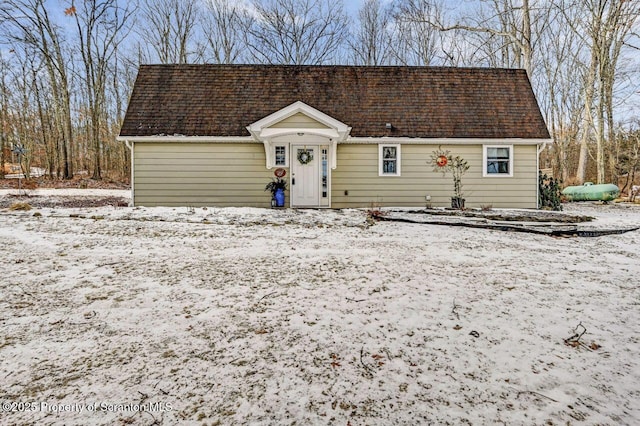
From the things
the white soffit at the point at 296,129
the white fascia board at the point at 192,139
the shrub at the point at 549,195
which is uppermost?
the white soffit at the point at 296,129

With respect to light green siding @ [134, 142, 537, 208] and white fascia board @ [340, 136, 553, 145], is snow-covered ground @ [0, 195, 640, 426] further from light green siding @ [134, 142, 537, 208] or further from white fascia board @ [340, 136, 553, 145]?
white fascia board @ [340, 136, 553, 145]

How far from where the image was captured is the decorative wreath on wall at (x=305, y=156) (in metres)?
10.5

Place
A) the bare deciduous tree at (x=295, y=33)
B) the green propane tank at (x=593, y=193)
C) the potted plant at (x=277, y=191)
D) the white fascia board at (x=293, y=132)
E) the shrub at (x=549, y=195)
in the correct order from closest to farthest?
the white fascia board at (x=293, y=132), the potted plant at (x=277, y=191), the shrub at (x=549, y=195), the green propane tank at (x=593, y=193), the bare deciduous tree at (x=295, y=33)

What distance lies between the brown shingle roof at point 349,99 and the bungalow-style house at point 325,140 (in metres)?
0.04

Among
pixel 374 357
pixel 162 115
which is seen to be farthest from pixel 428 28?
pixel 374 357

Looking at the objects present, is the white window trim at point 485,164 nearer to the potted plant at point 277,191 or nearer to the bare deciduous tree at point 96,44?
the potted plant at point 277,191

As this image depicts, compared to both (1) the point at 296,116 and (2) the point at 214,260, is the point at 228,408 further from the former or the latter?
(1) the point at 296,116

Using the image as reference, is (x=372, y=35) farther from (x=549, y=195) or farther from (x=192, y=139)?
(x=192, y=139)

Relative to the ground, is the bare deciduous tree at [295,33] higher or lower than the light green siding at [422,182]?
higher

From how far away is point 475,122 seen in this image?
1112 centimetres

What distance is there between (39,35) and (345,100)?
748 inches

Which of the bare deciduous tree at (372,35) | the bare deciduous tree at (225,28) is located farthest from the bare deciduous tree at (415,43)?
the bare deciduous tree at (225,28)

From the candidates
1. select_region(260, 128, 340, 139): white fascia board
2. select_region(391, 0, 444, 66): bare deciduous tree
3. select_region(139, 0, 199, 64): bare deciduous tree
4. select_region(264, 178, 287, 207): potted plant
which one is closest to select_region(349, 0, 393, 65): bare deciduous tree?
select_region(391, 0, 444, 66): bare deciduous tree

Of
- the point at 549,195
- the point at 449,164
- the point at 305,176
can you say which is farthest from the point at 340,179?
the point at 549,195
